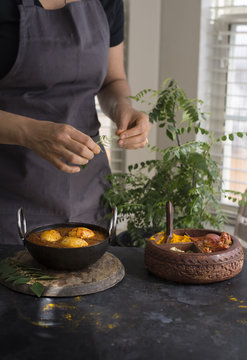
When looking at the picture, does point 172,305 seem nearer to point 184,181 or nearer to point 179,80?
point 184,181

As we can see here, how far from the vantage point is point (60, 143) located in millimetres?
1232

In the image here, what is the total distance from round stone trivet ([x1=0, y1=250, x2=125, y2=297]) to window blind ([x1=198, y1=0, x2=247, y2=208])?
5.03 feet

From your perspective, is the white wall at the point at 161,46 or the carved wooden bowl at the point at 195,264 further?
the white wall at the point at 161,46

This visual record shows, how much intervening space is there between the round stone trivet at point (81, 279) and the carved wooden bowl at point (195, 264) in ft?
0.30

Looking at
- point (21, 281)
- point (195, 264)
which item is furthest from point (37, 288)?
point (195, 264)

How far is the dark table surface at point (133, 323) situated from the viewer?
0.84 meters

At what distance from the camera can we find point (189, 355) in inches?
32.6

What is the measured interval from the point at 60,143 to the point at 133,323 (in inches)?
19.7

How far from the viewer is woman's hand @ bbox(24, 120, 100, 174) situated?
3.96ft

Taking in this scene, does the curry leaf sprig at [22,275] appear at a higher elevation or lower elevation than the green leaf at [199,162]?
lower

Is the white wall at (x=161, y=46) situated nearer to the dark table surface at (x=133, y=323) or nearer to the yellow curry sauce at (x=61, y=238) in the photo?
the yellow curry sauce at (x=61, y=238)

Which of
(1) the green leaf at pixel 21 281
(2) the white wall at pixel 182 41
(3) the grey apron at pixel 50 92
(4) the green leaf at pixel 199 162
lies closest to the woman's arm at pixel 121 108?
(3) the grey apron at pixel 50 92

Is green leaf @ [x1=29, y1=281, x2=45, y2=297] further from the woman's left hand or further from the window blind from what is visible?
the window blind

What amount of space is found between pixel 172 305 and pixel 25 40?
923 millimetres
